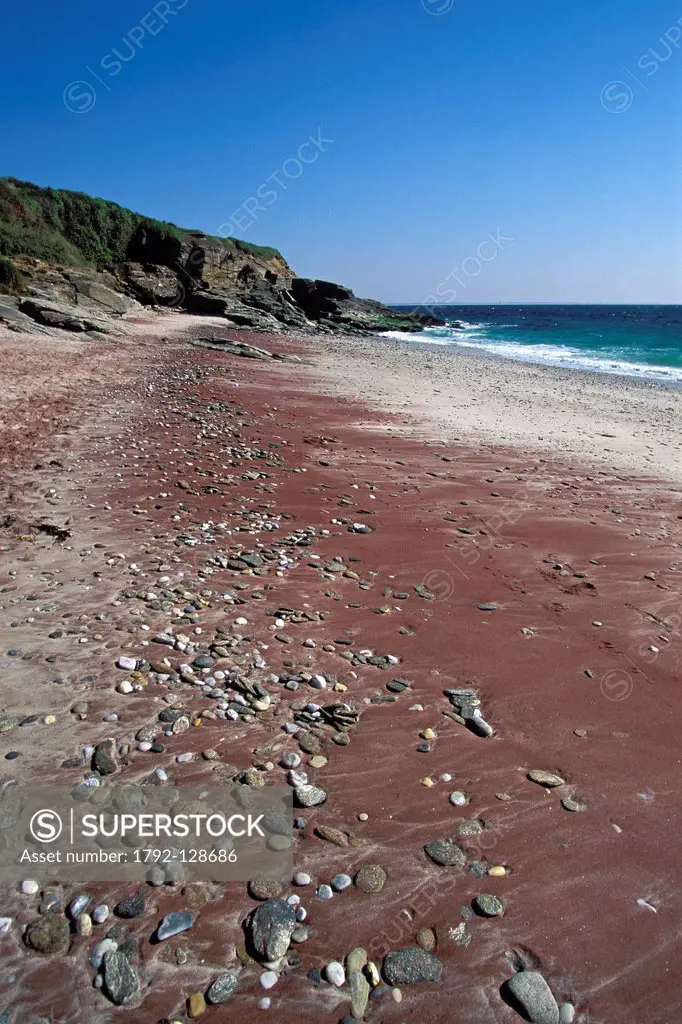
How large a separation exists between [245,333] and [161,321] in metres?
5.71

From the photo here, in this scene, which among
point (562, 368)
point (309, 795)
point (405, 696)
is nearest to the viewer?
point (309, 795)

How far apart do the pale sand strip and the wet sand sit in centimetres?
336

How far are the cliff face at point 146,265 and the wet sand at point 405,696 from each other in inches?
1223

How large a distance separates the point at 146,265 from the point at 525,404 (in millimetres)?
42943

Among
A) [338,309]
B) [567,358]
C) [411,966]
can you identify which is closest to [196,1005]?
[411,966]

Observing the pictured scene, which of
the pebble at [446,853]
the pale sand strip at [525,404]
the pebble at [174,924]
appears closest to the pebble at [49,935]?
the pebble at [174,924]

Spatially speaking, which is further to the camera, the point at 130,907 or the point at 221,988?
the point at 130,907

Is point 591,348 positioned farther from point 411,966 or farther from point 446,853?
point 411,966

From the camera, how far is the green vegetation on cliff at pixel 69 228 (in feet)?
145

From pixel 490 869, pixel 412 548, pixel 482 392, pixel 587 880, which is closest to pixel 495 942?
pixel 490 869

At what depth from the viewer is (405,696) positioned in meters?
5.00

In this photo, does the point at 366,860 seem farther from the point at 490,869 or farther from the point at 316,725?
the point at 316,725

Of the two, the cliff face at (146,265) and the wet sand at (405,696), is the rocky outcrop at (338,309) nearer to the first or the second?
the cliff face at (146,265)

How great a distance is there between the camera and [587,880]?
3.46 metres
